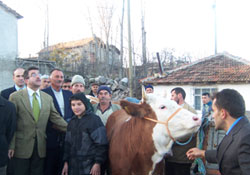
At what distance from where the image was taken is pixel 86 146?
2.60 m

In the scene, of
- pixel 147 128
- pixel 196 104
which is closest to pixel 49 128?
pixel 147 128

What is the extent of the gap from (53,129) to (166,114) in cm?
197

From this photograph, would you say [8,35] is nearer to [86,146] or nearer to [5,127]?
[5,127]

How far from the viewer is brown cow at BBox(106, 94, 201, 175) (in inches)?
91.9

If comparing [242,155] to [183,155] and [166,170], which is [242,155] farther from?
[166,170]

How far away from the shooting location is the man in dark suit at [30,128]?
2859 millimetres

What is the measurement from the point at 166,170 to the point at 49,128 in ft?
6.79

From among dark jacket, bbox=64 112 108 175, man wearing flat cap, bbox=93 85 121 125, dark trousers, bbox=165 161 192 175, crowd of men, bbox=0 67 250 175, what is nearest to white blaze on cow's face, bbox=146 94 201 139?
crowd of men, bbox=0 67 250 175

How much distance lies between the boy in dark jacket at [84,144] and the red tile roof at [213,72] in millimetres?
12779

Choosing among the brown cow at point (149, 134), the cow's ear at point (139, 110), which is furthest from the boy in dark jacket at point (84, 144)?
the cow's ear at point (139, 110)

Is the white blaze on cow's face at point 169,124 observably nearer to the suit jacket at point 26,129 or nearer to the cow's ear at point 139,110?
the cow's ear at point 139,110

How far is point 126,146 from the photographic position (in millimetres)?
2627

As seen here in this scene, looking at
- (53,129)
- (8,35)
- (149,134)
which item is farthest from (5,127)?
(8,35)

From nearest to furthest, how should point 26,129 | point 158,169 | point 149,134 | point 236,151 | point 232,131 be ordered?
point 236,151 → point 232,131 → point 149,134 → point 158,169 → point 26,129
